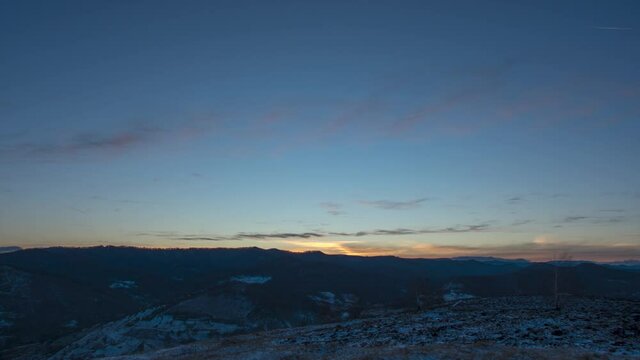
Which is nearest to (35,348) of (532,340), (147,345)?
(147,345)

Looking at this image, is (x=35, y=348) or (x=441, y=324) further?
(x=35, y=348)

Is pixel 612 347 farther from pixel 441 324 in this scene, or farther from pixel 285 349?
pixel 285 349

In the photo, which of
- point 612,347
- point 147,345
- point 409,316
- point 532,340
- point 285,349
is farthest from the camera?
point 147,345

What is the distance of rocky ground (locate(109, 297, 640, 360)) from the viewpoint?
35000 mm

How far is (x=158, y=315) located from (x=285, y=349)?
5936 inches

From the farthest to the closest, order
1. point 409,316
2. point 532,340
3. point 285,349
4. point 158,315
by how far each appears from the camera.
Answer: point 158,315 < point 409,316 < point 285,349 < point 532,340

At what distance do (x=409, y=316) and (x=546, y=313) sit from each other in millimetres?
17149

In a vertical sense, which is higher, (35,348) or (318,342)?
(318,342)

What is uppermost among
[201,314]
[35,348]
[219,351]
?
[219,351]

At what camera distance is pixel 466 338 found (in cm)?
4134

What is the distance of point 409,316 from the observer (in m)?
62.6

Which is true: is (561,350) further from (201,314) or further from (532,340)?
(201,314)

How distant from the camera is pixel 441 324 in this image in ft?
169

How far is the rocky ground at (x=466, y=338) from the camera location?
115 ft
